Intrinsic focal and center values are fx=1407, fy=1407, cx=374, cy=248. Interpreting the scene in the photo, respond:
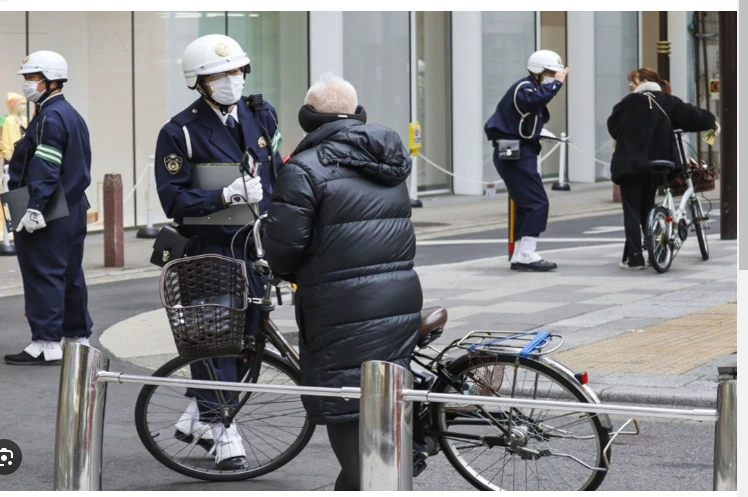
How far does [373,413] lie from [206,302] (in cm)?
154

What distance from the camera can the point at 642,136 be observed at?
1294cm

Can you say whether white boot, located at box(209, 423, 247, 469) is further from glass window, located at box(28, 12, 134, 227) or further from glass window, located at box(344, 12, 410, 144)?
glass window, located at box(344, 12, 410, 144)

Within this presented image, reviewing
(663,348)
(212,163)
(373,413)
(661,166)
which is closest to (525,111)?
(661,166)

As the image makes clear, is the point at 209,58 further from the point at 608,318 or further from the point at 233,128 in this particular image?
the point at 608,318

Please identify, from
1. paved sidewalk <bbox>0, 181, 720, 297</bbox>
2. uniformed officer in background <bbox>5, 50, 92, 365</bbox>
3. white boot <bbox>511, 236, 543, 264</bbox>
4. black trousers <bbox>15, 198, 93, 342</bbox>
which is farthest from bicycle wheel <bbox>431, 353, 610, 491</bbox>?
paved sidewalk <bbox>0, 181, 720, 297</bbox>

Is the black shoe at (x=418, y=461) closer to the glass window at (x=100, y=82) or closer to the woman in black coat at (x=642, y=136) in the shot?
A: the woman in black coat at (x=642, y=136)

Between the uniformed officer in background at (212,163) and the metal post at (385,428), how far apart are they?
1.67 meters

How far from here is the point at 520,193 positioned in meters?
13.2

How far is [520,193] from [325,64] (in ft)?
30.2

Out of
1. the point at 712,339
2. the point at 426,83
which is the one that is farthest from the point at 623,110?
the point at 426,83

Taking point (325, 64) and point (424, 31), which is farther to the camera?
point (424, 31)

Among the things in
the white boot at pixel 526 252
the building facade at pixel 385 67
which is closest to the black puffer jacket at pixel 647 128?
the white boot at pixel 526 252

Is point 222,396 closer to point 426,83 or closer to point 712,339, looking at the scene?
point 712,339

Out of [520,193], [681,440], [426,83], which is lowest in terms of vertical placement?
[681,440]
